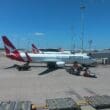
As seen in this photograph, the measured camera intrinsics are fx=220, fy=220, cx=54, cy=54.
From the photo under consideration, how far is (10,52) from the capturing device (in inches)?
2012

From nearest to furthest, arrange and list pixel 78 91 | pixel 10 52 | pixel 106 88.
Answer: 1. pixel 78 91
2. pixel 106 88
3. pixel 10 52

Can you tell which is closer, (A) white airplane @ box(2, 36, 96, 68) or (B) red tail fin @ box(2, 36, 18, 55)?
(A) white airplane @ box(2, 36, 96, 68)

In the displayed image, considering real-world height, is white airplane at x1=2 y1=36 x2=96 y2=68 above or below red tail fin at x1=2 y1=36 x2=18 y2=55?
below

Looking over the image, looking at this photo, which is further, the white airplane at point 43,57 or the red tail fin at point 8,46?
the red tail fin at point 8,46

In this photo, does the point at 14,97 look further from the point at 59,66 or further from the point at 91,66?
the point at 91,66

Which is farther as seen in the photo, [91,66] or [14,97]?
[91,66]

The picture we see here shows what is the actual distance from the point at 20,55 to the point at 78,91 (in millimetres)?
28789

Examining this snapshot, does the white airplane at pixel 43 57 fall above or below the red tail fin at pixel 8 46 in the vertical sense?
below

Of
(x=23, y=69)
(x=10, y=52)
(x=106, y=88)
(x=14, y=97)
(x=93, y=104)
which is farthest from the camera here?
(x=10, y=52)

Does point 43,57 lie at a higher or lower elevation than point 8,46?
lower

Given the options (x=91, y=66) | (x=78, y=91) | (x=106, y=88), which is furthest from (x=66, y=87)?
(x=91, y=66)

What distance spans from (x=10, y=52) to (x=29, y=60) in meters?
4.76

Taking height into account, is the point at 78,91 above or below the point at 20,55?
below

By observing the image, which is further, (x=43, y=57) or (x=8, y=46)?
(x=43, y=57)
